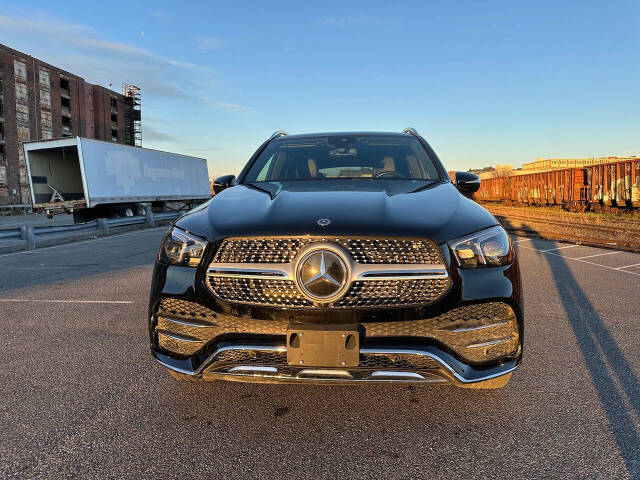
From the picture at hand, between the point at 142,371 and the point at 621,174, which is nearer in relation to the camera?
the point at 142,371

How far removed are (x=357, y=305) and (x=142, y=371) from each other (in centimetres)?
179

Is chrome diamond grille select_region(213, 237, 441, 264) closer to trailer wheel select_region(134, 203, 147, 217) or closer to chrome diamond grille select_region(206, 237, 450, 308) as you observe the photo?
chrome diamond grille select_region(206, 237, 450, 308)

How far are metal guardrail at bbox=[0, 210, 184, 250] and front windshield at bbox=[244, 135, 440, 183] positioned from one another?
9418 millimetres

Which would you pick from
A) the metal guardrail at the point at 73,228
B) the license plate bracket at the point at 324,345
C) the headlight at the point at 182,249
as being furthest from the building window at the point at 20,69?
the license plate bracket at the point at 324,345

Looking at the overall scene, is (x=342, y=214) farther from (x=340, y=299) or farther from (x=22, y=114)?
(x=22, y=114)

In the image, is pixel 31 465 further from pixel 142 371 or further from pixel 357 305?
pixel 357 305

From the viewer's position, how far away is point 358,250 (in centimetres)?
215

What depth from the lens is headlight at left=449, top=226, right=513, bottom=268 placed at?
2.19m

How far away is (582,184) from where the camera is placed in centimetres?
2116

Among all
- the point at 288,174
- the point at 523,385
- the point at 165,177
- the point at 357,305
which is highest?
the point at 165,177

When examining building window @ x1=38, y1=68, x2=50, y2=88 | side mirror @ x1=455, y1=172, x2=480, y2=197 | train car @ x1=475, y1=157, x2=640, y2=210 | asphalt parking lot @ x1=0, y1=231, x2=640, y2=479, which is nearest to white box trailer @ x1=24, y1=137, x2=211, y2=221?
asphalt parking lot @ x1=0, y1=231, x2=640, y2=479

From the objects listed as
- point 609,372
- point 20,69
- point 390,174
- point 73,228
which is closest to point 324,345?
point 390,174

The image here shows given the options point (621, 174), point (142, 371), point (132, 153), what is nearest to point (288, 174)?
point (142, 371)

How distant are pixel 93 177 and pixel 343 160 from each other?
17.3 m
